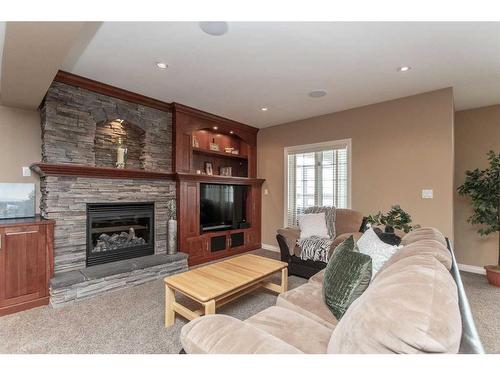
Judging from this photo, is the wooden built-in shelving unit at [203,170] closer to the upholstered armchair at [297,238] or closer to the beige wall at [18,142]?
the upholstered armchair at [297,238]

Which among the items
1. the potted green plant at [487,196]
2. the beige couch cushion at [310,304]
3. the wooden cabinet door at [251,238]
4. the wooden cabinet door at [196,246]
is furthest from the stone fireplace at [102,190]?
the potted green plant at [487,196]

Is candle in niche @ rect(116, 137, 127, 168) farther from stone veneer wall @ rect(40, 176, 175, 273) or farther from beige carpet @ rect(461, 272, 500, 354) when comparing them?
beige carpet @ rect(461, 272, 500, 354)

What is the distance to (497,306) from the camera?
2578 mm

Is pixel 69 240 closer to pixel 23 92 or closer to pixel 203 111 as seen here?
pixel 23 92

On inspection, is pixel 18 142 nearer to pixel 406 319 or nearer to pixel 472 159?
pixel 406 319

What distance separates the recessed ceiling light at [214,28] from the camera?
6.47ft

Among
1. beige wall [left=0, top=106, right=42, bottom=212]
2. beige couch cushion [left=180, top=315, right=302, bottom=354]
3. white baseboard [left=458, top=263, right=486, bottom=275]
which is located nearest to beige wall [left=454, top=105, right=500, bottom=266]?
white baseboard [left=458, top=263, right=486, bottom=275]

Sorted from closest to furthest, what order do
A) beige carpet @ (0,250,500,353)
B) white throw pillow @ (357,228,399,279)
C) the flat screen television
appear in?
white throw pillow @ (357,228,399,279)
beige carpet @ (0,250,500,353)
the flat screen television

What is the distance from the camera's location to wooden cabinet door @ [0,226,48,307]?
2.37m

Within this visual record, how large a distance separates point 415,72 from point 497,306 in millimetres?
2693

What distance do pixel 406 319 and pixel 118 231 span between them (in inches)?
142

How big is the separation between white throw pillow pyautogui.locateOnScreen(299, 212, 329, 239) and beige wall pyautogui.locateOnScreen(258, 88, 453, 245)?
78 centimetres

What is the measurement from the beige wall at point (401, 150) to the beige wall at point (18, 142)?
409cm
